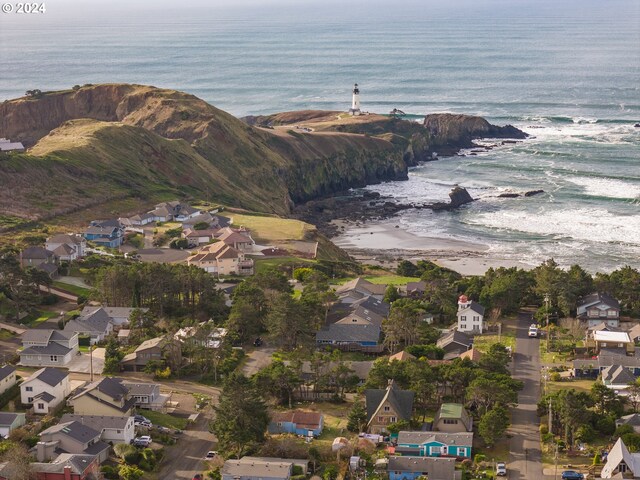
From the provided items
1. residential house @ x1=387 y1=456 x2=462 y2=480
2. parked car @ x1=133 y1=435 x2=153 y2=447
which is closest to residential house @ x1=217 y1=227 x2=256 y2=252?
parked car @ x1=133 y1=435 x2=153 y2=447

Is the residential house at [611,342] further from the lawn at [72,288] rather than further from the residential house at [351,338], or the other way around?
the lawn at [72,288]

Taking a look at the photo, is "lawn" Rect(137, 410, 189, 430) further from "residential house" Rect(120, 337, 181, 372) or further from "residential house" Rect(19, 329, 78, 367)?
"residential house" Rect(19, 329, 78, 367)

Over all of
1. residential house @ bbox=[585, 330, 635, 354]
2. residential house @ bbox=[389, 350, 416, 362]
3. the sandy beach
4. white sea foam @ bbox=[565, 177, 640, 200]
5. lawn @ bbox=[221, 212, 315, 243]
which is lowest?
the sandy beach

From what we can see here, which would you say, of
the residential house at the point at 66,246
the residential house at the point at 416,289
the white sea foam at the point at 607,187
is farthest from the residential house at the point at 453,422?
the white sea foam at the point at 607,187

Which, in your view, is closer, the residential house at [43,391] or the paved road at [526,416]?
the paved road at [526,416]

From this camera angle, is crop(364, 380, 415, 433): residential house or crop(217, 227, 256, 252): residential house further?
crop(217, 227, 256, 252): residential house

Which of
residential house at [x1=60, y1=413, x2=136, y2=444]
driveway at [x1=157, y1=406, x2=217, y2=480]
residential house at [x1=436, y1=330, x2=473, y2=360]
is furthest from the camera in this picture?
residential house at [x1=436, y1=330, x2=473, y2=360]

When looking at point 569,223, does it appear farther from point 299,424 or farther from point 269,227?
point 299,424
